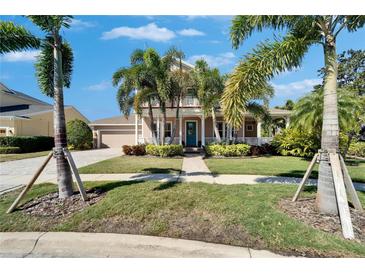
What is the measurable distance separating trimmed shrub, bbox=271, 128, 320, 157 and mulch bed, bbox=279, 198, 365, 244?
9.71 metres

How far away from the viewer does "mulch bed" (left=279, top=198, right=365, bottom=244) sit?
377 cm

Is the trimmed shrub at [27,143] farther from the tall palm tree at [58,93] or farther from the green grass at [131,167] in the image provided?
the tall palm tree at [58,93]

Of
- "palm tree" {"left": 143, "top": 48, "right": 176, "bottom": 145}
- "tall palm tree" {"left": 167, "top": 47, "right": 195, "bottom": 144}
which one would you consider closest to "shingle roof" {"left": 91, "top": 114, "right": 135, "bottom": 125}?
"tall palm tree" {"left": 167, "top": 47, "right": 195, "bottom": 144}

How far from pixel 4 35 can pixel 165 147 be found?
417 inches

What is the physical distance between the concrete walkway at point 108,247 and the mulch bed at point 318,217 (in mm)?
1296

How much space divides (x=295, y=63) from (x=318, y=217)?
10.3ft

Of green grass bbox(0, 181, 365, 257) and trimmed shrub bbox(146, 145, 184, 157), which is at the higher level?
trimmed shrub bbox(146, 145, 184, 157)

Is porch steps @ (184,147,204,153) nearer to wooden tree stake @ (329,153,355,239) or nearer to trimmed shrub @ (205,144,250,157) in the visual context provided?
trimmed shrub @ (205,144,250,157)

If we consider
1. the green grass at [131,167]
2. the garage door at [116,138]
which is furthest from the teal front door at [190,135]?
the green grass at [131,167]

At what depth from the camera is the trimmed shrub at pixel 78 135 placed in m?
21.9

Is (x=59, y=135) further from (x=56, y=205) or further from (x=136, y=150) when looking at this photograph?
(x=136, y=150)

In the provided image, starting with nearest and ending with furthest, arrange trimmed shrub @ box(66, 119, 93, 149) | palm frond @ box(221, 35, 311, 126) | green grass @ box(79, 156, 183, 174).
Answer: palm frond @ box(221, 35, 311, 126) → green grass @ box(79, 156, 183, 174) → trimmed shrub @ box(66, 119, 93, 149)

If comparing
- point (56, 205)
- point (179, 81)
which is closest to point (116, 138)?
point (179, 81)
